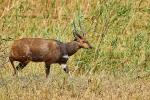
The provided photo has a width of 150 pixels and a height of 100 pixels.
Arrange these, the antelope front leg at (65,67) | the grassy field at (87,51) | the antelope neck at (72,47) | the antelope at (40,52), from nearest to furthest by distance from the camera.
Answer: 1. the grassy field at (87,51)
2. the antelope at (40,52)
3. the antelope front leg at (65,67)
4. the antelope neck at (72,47)

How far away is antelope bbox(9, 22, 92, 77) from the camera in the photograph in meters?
9.94

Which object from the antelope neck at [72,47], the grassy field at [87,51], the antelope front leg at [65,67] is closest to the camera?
the grassy field at [87,51]

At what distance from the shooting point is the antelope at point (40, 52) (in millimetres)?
9938

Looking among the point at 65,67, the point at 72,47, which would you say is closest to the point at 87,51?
the point at 72,47

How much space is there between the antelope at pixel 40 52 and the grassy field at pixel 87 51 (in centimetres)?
18

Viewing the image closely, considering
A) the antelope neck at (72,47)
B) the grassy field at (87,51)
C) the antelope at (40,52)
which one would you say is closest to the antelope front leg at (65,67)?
the antelope at (40,52)

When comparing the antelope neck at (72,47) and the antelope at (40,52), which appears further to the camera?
the antelope neck at (72,47)

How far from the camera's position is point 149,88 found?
8836 millimetres

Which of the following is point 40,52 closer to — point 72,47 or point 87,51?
point 72,47

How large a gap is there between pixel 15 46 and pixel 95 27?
8.55 ft

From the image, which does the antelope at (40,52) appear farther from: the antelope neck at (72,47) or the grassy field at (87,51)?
the grassy field at (87,51)

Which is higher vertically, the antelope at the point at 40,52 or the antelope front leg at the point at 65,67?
the antelope at the point at 40,52

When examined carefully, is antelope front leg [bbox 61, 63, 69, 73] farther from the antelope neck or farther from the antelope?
the antelope neck

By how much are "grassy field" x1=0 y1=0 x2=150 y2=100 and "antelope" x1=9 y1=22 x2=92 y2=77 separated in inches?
7.1
